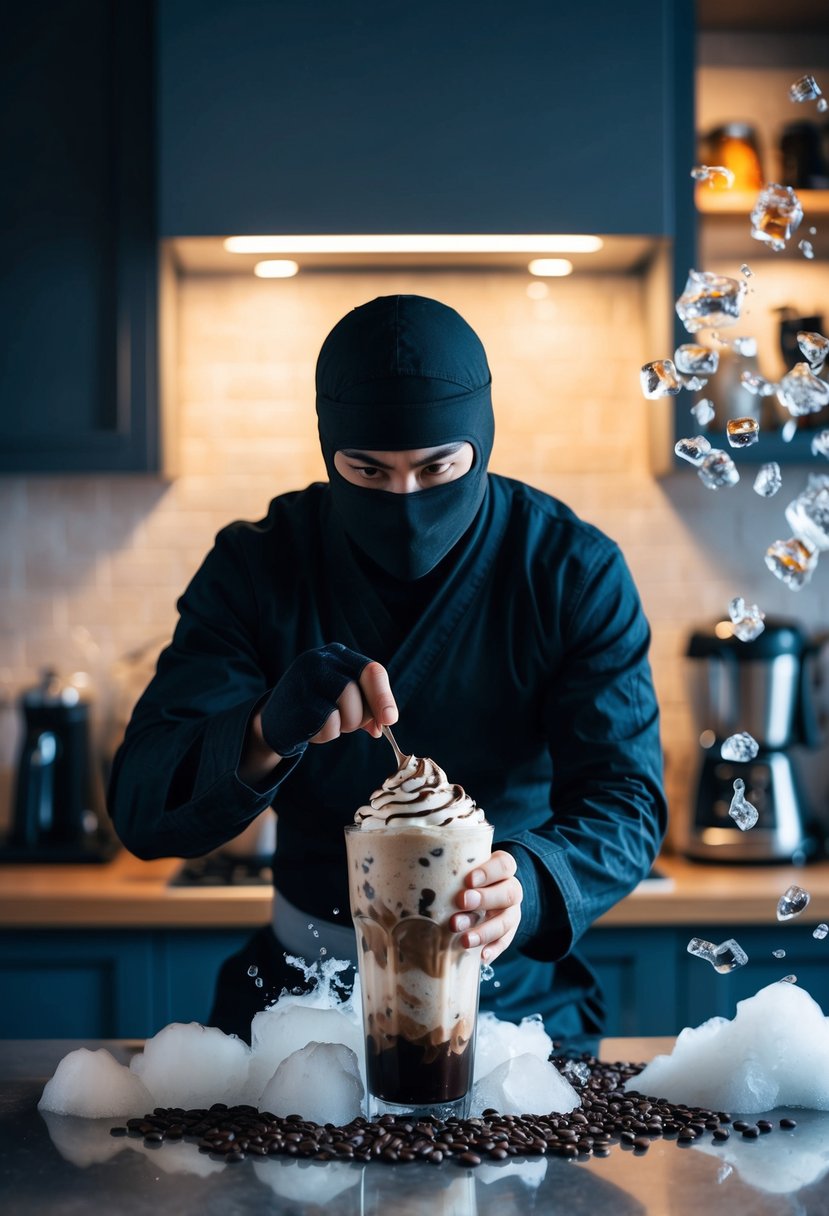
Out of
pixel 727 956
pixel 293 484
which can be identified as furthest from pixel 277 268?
pixel 727 956

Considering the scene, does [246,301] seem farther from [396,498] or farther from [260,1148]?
[260,1148]

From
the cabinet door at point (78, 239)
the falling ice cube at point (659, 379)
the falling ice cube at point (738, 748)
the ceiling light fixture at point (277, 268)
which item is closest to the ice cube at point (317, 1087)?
the falling ice cube at point (738, 748)

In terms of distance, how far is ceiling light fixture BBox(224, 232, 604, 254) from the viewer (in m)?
2.83

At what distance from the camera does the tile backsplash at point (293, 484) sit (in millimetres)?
3234

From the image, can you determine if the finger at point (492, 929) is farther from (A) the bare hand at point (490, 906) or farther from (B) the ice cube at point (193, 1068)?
(B) the ice cube at point (193, 1068)

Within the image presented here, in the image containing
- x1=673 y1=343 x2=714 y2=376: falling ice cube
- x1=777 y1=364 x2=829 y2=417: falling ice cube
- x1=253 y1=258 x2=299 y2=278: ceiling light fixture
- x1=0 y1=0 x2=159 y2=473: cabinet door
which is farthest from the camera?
x1=253 y1=258 x2=299 y2=278: ceiling light fixture

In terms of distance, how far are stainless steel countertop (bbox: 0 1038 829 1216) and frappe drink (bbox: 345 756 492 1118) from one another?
0.35ft

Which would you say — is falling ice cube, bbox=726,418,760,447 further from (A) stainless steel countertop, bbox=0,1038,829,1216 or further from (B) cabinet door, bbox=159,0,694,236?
(B) cabinet door, bbox=159,0,694,236

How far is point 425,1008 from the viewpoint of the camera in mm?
1270

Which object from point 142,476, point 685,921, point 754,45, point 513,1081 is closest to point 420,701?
point 513,1081

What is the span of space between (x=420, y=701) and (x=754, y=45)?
2.22 m

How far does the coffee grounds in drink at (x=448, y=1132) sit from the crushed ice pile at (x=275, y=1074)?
18 millimetres

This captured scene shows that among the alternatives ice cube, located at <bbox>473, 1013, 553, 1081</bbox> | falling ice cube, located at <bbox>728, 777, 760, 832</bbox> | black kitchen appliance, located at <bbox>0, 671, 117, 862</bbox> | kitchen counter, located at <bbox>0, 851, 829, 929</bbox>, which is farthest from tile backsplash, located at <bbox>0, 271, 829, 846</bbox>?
ice cube, located at <bbox>473, 1013, 553, 1081</bbox>

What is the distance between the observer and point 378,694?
1.37 meters
